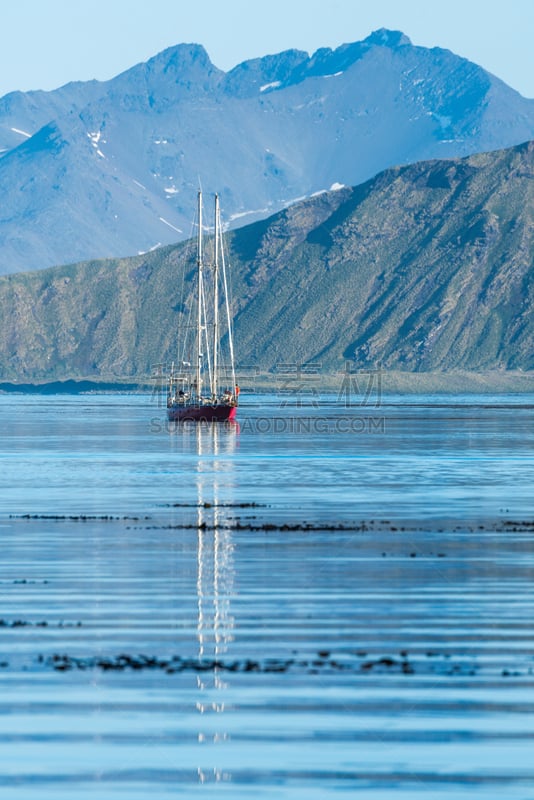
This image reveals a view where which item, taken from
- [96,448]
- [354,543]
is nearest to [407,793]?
[354,543]

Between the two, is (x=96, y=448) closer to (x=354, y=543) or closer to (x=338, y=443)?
(x=338, y=443)

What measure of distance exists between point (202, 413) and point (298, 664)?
110115 mm

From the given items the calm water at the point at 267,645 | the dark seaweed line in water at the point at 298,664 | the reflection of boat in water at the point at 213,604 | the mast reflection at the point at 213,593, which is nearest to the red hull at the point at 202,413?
the mast reflection at the point at 213,593

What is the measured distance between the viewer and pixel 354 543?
35406 mm

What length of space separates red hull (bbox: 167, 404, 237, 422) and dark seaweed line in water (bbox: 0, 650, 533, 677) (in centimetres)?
10503

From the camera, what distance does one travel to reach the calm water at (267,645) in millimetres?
14969

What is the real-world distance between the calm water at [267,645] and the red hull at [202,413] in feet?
248

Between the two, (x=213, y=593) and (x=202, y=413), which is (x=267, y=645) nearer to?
(x=213, y=593)

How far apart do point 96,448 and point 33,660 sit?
63492 mm

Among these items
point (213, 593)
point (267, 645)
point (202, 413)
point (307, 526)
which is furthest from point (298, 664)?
point (202, 413)

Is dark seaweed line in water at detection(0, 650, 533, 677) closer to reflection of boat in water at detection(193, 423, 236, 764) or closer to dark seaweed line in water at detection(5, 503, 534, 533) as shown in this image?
reflection of boat in water at detection(193, 423, 236, 764)

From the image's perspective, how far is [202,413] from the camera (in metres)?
130

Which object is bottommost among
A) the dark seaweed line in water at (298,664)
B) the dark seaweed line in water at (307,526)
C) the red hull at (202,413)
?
the dark seaweed line in water at (298,664)

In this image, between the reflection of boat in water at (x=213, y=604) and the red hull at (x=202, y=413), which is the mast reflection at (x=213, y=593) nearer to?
the reflection of boat in water at (x=213, y=604)
